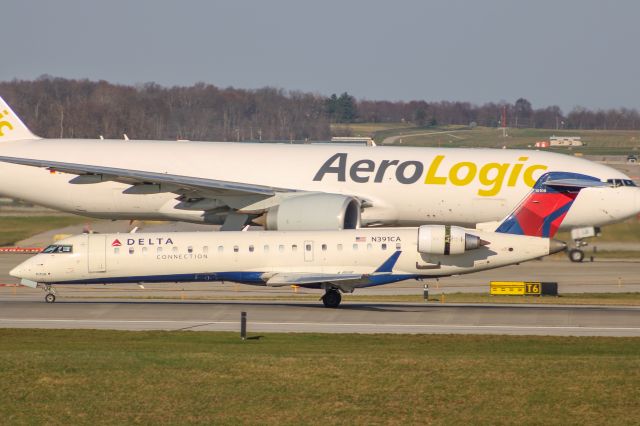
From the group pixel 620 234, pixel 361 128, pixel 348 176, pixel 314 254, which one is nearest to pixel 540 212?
pixel 314 254

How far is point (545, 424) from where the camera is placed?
68.3 feet

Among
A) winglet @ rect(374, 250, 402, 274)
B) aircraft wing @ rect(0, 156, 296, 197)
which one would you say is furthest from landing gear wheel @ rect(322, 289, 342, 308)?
aircraft wing @ rect(0, 156, 296, 197)

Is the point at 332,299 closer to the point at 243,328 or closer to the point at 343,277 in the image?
the point at 343,277

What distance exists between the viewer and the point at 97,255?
3828 centimetres

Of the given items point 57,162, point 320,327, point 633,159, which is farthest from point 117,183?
point 633,159

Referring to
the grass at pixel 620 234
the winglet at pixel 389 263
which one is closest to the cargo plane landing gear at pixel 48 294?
the winglet at pixel 389 263

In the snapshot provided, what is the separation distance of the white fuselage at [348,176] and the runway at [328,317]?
345 inches

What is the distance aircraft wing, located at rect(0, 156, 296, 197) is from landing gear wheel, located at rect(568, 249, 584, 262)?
15633mm

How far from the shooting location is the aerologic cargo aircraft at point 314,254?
1453 inches

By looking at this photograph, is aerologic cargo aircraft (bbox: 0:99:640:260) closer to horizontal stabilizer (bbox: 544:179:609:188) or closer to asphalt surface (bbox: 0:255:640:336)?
horizontal stabilizer (bbox: 544:179:609:188)

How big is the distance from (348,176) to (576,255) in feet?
46.4

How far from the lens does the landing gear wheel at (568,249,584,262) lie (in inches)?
2202

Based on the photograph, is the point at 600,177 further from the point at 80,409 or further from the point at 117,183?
the point at 80,409

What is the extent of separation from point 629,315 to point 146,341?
48.6 ft
